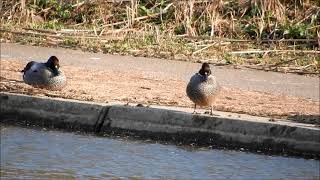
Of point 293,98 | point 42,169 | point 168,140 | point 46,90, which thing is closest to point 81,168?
point 42,169

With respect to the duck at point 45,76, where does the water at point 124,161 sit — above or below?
below

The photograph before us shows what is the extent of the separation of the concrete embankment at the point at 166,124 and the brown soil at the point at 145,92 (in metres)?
0.49

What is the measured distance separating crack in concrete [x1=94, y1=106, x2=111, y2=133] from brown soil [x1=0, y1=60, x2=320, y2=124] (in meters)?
0.54

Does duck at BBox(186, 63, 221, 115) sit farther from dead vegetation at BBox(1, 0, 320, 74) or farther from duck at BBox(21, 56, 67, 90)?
dead vegetation at BBox(1, 0, 320, 74)

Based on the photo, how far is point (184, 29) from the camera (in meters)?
15.4

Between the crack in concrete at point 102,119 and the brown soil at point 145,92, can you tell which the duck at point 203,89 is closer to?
the brown soil at point 145,92

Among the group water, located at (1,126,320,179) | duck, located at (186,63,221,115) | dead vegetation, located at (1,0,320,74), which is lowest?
water, located at (1,126,320,179)

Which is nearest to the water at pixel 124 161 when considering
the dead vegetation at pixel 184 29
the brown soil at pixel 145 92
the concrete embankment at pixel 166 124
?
the concrete embankment at pixel 166 124

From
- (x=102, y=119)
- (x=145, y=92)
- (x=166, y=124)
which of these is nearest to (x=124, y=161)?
(x=166, y=124)

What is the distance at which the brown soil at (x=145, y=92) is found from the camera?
977cm

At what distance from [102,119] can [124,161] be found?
120cm

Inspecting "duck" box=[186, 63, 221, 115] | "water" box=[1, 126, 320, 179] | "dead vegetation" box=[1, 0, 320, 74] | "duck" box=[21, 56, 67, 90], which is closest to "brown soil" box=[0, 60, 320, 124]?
"duck" box=[21, 56, 67, 90]

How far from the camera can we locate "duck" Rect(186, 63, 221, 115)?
29.8 ft

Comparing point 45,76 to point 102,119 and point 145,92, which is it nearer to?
point 145,92
